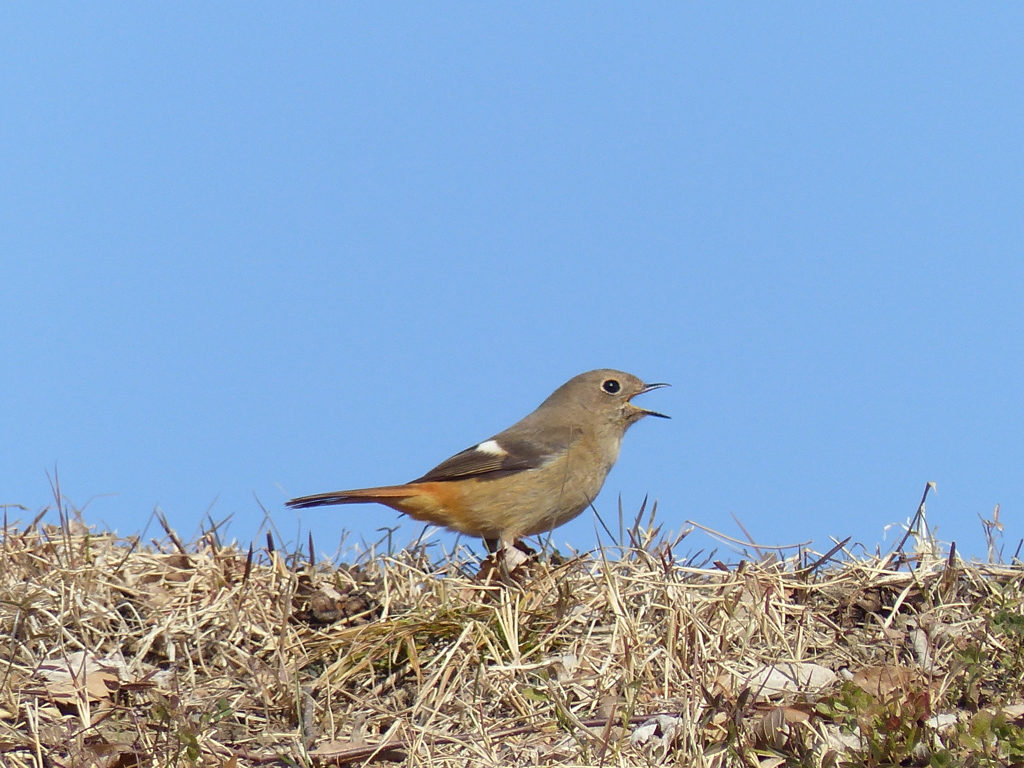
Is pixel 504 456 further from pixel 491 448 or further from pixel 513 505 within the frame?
pixel 513 505

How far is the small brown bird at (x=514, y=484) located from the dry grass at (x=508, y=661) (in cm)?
98

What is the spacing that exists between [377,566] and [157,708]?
1685 mm

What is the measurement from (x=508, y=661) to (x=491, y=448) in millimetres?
2777

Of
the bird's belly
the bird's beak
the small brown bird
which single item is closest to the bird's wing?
the small brown bird

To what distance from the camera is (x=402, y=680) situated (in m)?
5.06

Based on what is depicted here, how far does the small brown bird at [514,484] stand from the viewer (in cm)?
718

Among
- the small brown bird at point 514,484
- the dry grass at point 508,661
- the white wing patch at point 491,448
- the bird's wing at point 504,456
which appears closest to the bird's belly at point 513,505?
the small brown bird at point 514,484

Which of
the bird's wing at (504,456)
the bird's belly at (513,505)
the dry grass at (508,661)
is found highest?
the bird's wing at (504,456)

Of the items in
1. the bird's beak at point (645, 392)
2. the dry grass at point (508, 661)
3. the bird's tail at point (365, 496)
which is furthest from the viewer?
the bird's beak at point (645, 392)

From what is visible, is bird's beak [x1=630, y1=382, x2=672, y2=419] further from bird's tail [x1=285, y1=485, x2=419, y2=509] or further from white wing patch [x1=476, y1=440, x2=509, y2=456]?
bird's tail [x1=285, y1=485, x2=419, y2=509]

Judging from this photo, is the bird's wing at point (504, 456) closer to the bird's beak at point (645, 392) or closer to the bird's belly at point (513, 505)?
the bird's belly at point (513, 505)

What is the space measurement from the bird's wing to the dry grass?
4.02 ft

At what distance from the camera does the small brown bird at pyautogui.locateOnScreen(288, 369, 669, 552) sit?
7184 millimetres

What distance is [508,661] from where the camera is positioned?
16.5 ft
